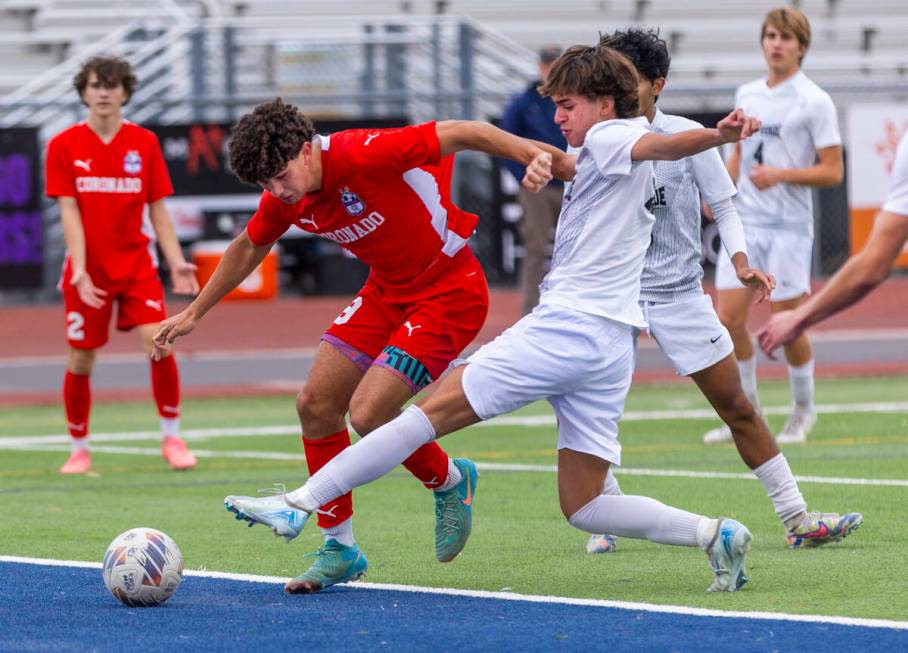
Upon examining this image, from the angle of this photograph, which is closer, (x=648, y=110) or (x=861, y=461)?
(x=648, y=110)

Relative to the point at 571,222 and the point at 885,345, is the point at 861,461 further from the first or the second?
the point at 885,345

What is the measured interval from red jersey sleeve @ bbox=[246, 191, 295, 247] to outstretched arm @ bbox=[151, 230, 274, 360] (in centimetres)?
4

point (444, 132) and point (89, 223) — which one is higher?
point (444, 132)

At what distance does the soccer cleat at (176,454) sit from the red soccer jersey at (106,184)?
1.01 metres

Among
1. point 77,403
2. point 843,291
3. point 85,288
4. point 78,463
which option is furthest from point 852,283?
point 77,403

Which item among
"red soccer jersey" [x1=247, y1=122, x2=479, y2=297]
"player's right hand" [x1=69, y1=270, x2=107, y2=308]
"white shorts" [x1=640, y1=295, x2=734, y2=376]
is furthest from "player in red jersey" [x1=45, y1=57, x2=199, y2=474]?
"white shorts" [x1=640, y1=295, x2=734, y2=376]

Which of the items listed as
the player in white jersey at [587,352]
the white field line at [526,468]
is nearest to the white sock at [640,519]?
the player in white jersey at [587,352]

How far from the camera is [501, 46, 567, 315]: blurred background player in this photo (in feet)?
45.1

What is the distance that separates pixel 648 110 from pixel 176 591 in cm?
257

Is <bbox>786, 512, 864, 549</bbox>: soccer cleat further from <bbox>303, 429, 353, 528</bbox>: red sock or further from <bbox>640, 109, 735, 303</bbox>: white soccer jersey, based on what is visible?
<bbox>303, 429, 353, 528</bbox>: red sock

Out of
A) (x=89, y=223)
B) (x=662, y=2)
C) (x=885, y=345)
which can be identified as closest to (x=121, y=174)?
(x=89, y=223)

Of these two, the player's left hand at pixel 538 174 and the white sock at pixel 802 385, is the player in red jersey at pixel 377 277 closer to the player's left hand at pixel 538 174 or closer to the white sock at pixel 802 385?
the player's left hand at pixel 538 174

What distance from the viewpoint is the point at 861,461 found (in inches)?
396

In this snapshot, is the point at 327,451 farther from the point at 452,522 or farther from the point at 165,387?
the point at 165,387
